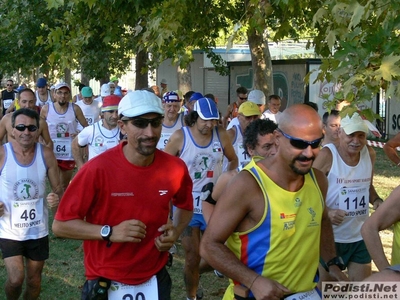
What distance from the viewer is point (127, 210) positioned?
13.7ft

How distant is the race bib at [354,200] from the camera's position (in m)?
6.03

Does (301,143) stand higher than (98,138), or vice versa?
(301,143)

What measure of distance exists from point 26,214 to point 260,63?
9229 mm

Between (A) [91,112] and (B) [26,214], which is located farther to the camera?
(A) [91,112]

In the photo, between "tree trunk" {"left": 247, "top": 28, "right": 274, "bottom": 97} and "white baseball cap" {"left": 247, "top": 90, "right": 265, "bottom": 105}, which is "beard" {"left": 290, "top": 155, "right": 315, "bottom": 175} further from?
"tree trunk" {"left": 247, "top": 28, "right": 274, "bottom": 97}

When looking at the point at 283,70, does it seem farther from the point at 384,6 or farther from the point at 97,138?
the point at 384,6

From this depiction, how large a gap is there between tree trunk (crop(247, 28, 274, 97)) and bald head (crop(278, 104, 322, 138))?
35.0 ft

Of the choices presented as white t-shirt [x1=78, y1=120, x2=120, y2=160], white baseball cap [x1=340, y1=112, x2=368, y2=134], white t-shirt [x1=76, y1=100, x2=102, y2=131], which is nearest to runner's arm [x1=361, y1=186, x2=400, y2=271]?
white baseball cap [x1=340, y1=112, x2=368, y2=134]

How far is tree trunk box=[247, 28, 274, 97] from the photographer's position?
1444 cm

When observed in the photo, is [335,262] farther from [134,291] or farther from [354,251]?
[354,251]

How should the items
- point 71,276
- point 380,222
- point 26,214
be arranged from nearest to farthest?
point 380,222
point 26,214
point 71,276

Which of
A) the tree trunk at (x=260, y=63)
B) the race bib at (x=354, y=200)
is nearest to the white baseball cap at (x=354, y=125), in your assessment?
Answer: the race bib at (x=354, y=200)

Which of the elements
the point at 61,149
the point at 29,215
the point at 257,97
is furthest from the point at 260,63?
the point at 29,215

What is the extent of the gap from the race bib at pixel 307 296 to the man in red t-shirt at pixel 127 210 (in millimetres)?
897
